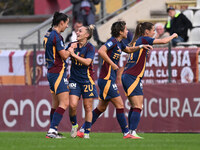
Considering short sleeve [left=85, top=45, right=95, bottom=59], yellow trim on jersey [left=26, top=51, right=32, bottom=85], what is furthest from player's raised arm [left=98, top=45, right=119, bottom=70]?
yellow trim on jersey [left=26, top=51, right=32, bottom=85]

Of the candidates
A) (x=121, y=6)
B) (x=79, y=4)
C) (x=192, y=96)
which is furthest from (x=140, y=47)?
(x=121, y=6)

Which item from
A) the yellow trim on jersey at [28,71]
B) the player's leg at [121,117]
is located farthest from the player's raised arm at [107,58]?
the yellow trim on jersey at [28,71]

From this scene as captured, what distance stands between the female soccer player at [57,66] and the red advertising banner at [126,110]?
4.71 meters

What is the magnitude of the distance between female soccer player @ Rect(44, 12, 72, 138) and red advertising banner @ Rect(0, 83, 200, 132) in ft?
15.5

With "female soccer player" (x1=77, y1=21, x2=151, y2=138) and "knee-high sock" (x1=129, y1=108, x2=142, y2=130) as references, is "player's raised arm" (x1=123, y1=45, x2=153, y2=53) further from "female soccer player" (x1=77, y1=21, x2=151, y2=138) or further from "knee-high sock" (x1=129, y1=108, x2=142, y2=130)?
"knee-high sock" (x1=129, y1=108, x2=142, y2=130)

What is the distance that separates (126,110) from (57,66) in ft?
16.2

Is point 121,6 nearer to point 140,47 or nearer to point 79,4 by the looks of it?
point 79,4

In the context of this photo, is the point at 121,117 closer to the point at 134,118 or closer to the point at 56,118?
the point at 134,118

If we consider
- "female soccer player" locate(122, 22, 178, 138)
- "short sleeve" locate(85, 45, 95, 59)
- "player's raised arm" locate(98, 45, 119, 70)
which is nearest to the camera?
"player's raised arm" locate(98, 45, 119, 70)

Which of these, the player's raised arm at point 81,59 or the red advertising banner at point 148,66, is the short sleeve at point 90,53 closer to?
the player's raised arm at point 81,59

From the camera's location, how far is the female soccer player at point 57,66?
38.9 feet

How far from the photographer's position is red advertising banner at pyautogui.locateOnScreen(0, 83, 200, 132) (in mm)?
16109

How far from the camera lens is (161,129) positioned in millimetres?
16234

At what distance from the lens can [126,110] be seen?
16609 mm
